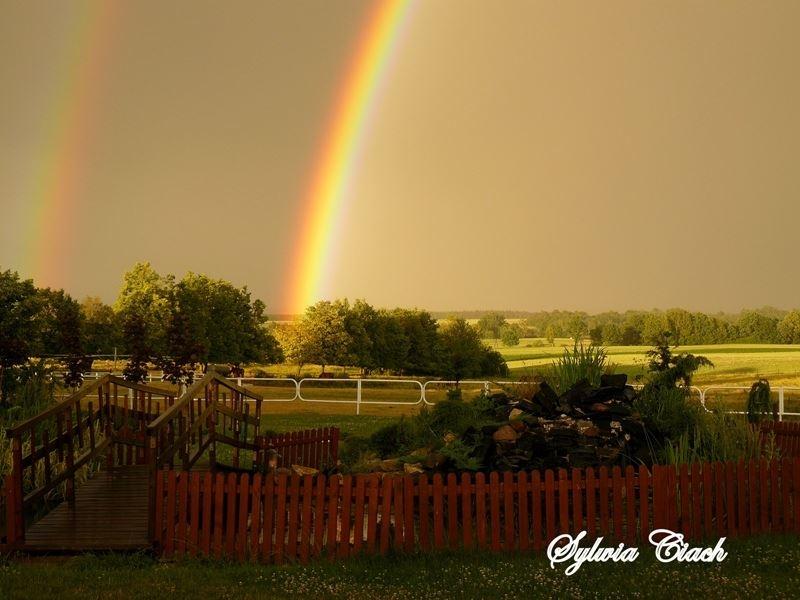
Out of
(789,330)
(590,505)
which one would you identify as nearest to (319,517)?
(590,505)

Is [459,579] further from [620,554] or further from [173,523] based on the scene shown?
[173,523]

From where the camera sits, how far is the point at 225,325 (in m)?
87.1

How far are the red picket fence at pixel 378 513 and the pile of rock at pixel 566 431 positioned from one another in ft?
6.51

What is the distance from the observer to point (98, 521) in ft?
34.4

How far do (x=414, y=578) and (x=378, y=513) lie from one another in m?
1.55

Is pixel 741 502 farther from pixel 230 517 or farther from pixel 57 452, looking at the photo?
pixel 57 452

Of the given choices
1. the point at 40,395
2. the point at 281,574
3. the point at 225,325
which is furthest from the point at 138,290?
the point at 281,574

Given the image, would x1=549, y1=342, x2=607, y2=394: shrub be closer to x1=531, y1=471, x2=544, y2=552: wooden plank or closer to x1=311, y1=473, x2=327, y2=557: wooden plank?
x1=531, y1=471, x2=544, y2=552: wooden plank

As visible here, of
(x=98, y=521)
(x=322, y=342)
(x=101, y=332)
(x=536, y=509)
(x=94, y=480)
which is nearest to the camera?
(x=536, y=509)

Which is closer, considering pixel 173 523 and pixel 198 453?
pixel 173 523

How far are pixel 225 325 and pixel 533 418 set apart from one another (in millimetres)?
77070

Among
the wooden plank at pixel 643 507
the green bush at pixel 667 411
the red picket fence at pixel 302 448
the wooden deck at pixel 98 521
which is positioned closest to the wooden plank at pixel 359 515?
the wooden deck at pixel 98 521

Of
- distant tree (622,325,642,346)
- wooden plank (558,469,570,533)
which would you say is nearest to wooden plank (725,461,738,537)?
wooden plank (558,469,570,533)

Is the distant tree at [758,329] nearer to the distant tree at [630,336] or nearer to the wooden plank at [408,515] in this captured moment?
the distant tree at [630,336]
